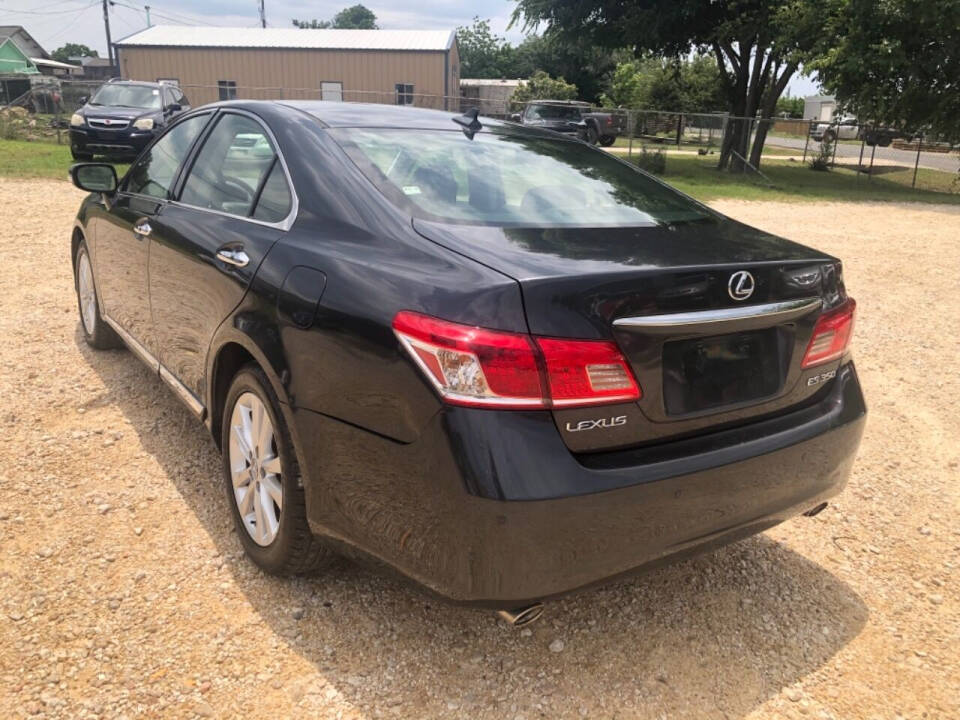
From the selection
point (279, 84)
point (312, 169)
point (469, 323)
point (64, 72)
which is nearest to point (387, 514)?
point (469, 323)

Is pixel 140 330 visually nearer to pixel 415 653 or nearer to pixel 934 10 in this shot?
pixel 415 653

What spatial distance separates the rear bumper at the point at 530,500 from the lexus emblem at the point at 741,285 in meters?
0.41

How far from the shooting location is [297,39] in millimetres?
41438

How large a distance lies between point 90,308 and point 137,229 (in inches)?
58.6

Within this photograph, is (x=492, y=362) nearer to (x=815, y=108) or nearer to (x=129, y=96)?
(x=129, y=96)

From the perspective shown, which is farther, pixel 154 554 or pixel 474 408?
pixel 154 554

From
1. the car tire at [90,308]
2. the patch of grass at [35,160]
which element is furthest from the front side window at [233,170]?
the patch of grass at [35,160]

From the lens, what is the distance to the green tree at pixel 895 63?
17.6 m

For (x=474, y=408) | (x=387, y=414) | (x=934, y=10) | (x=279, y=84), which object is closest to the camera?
(x=474, y=408)

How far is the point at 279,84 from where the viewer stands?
41281 mm

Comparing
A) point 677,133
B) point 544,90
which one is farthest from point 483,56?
point 677,133

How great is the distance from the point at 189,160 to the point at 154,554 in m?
1.75

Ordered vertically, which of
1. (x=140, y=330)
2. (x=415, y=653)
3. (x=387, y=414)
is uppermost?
(x=387, y=414)

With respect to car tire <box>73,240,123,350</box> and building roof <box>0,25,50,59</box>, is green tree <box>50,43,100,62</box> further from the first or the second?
car tire <box>73,240,123,350</box>
